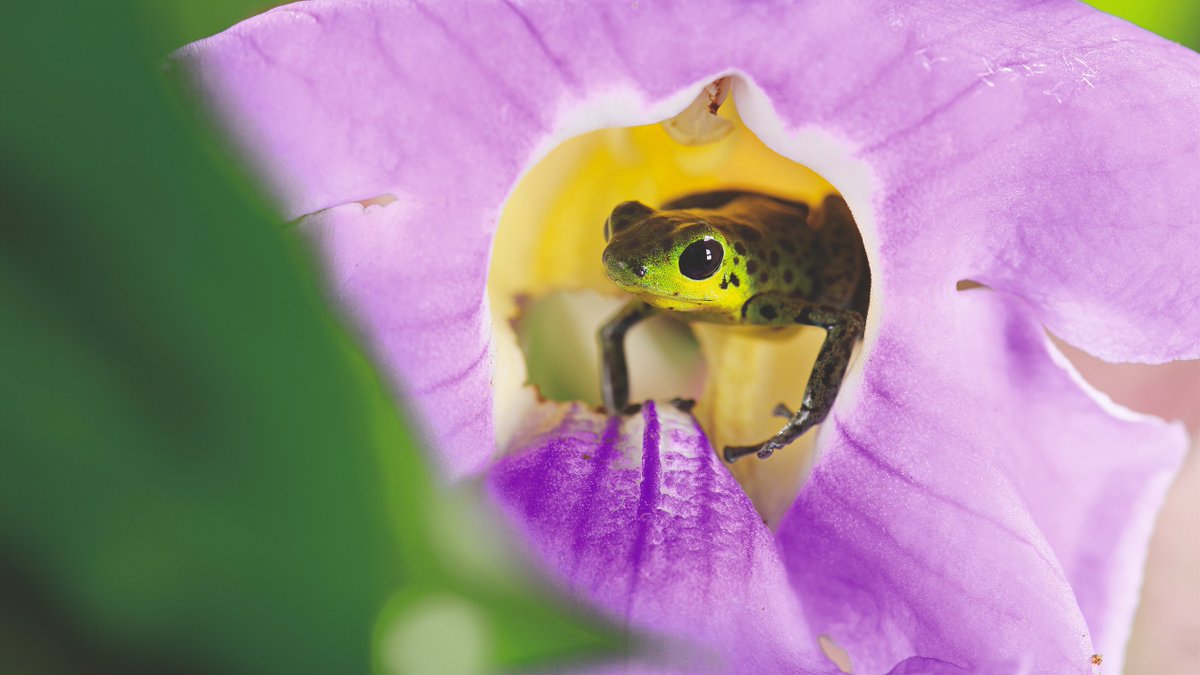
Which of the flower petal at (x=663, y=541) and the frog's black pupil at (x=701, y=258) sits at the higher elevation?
the frog's black pupil at (x=701, y=258)

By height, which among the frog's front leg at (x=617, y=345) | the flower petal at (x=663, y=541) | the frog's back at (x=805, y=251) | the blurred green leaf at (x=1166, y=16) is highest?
the blurred green leaf at (x=1166, y=16)

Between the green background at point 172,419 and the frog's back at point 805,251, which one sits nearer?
the green background at point 172,419

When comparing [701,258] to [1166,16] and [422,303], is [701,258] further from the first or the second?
[1166,16]

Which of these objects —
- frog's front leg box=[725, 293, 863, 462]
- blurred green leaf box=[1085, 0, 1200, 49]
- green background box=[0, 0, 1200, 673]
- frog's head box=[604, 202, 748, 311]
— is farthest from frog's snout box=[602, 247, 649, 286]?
blurred green leaf box=[1085, 0, 1200, 49]

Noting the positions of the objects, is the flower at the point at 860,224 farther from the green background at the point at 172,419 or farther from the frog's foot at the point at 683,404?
the green background at the point at 172,419

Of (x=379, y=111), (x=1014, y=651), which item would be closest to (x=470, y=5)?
(x=379, y=111)

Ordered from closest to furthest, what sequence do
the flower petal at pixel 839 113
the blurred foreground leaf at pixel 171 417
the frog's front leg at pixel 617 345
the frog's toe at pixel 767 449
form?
1. the blurred foreground leaf at pixel 171 417
2. the flower petal at pixel 839 113
3. the frog's toe at pixel 767 449
4. the frog's front leg at pixel 617 345

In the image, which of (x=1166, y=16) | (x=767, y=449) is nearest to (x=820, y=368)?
(x=767, y=449)

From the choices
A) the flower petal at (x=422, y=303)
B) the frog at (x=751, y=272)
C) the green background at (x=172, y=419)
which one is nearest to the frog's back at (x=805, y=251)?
the frog at (x=751, y=272)
